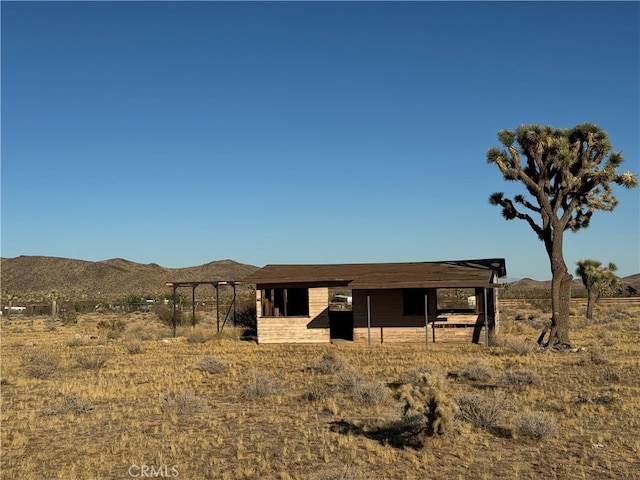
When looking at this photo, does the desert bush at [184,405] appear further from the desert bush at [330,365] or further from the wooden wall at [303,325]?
the wooden wall at [303,325]

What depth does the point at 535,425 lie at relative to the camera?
927 centimetres

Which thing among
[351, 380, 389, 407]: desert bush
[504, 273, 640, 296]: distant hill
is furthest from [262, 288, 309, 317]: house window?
[504, 273, 640, 296]: distant hill

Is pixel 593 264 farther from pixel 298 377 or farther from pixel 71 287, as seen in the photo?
pixel 71 287

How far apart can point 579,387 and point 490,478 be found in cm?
694

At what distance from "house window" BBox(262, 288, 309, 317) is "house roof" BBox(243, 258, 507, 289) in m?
0.70

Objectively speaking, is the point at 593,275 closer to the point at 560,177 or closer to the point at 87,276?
the point at 560,177

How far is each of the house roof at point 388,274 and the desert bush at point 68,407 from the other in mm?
12688

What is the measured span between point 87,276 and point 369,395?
121 meters

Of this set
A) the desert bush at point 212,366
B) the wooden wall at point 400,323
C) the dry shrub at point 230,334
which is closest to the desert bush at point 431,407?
the desert bush at point 212,366

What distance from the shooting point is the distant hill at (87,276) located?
356ft

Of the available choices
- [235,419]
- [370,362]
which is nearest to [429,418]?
[235,419]

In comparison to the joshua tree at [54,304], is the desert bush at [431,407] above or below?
below

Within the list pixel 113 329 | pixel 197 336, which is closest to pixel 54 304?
pixel 113 329

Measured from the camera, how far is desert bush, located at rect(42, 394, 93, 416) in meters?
11.8
